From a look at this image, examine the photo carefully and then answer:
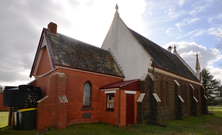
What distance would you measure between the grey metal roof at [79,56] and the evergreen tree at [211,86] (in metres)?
43.1

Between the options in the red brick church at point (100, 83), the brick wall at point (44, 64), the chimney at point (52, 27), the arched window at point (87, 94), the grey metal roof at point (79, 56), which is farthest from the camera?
the chimney at point (52, 27)

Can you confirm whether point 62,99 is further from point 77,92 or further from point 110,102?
point 110,102

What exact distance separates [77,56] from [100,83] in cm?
345

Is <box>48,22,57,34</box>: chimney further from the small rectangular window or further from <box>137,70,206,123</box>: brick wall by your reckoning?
<box>137,70,206,123</box>: brick wall

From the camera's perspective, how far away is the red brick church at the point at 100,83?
1165 centimetres

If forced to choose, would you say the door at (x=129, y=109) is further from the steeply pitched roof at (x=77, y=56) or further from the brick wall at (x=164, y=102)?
the steeply pitched roof at (x=77, y=56)

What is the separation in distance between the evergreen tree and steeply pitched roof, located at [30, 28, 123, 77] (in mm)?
43077

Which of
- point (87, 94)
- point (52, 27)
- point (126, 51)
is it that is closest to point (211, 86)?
point (126, 51)

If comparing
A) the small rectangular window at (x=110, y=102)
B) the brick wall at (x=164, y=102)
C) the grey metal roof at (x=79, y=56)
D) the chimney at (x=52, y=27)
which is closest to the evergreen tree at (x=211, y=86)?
the brick wall at (x=164, y=102)

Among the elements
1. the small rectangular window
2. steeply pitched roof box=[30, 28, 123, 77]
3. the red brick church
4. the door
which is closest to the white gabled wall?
the red brick church

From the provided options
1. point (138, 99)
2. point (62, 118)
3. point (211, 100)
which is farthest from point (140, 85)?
point (211, 100)

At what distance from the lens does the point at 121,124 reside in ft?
41.8

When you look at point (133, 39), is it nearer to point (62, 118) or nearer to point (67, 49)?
point (67, 49)

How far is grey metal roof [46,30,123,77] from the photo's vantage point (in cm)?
1332
